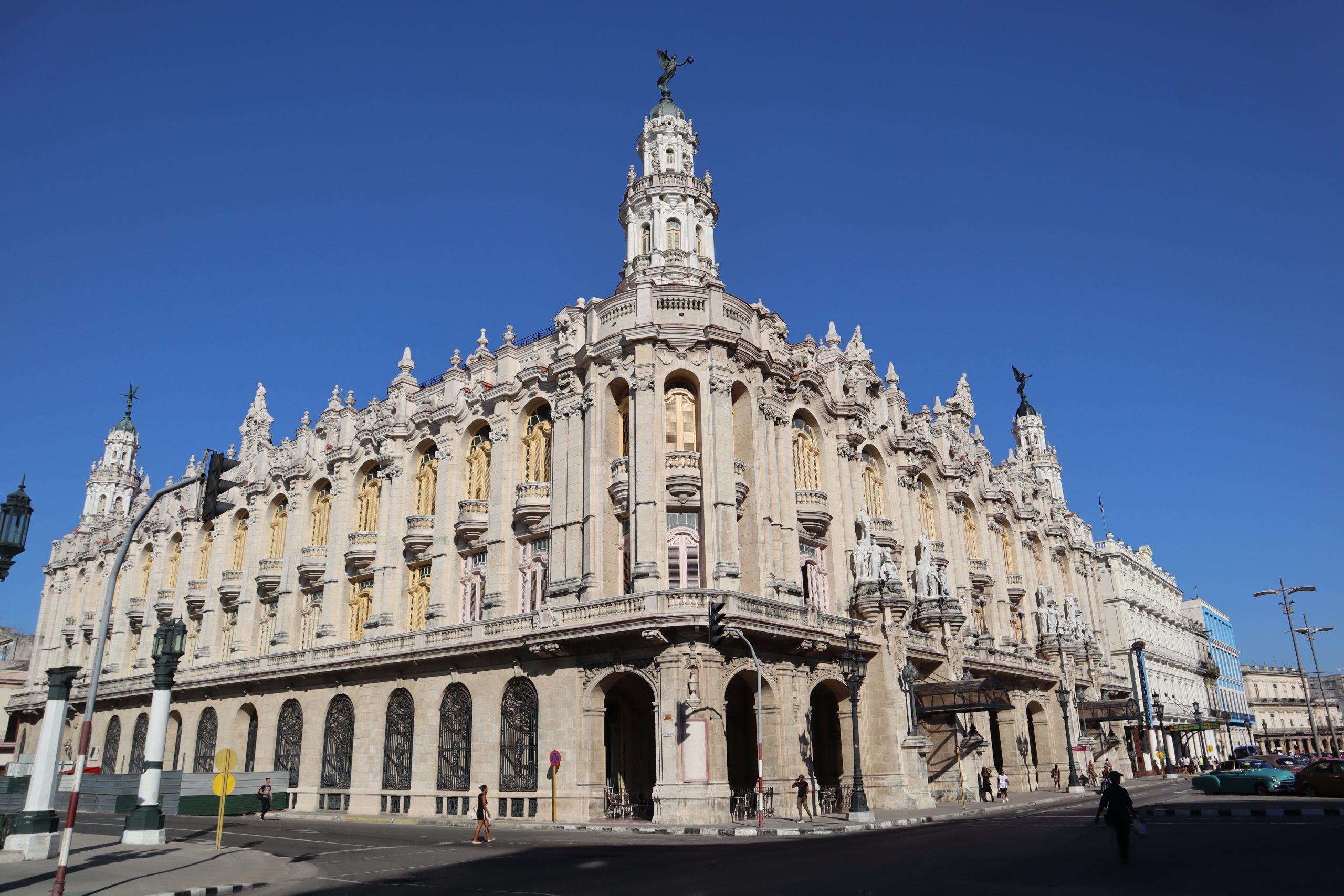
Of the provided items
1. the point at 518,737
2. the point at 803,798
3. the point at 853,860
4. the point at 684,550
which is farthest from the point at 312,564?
the point at 853,860

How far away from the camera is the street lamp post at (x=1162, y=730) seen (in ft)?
232

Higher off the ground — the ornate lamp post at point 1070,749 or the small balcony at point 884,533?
the small balcony at point 884,533

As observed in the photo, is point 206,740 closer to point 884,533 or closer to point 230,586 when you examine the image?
point 230,586

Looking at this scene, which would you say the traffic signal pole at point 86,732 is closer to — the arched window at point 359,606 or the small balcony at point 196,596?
the arched window at point 359,606

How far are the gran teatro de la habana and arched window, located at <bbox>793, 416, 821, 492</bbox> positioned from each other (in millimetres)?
141

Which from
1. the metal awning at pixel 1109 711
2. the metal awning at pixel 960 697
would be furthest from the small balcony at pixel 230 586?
the metal awning at pixel 1109 711

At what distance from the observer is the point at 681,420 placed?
34.3 m

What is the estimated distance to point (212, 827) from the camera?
3116 cm

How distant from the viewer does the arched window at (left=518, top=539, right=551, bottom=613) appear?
36.0 metres

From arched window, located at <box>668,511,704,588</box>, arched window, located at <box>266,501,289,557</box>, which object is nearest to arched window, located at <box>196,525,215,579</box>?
arched window, located at <box>266,501,289,557</box>

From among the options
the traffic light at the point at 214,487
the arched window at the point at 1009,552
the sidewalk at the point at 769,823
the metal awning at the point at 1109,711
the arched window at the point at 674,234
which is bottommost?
the sidewalk at the point at 769,823

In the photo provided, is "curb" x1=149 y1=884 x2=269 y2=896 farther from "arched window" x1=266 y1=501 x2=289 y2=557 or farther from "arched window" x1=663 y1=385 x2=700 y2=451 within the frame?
"arched window" x1=266 y1=501 x2=289 y2=557

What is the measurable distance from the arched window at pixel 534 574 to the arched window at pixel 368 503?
431 inches

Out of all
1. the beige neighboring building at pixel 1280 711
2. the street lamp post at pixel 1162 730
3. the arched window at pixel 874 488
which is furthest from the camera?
the beige neighboring building at pixel 1280 711
